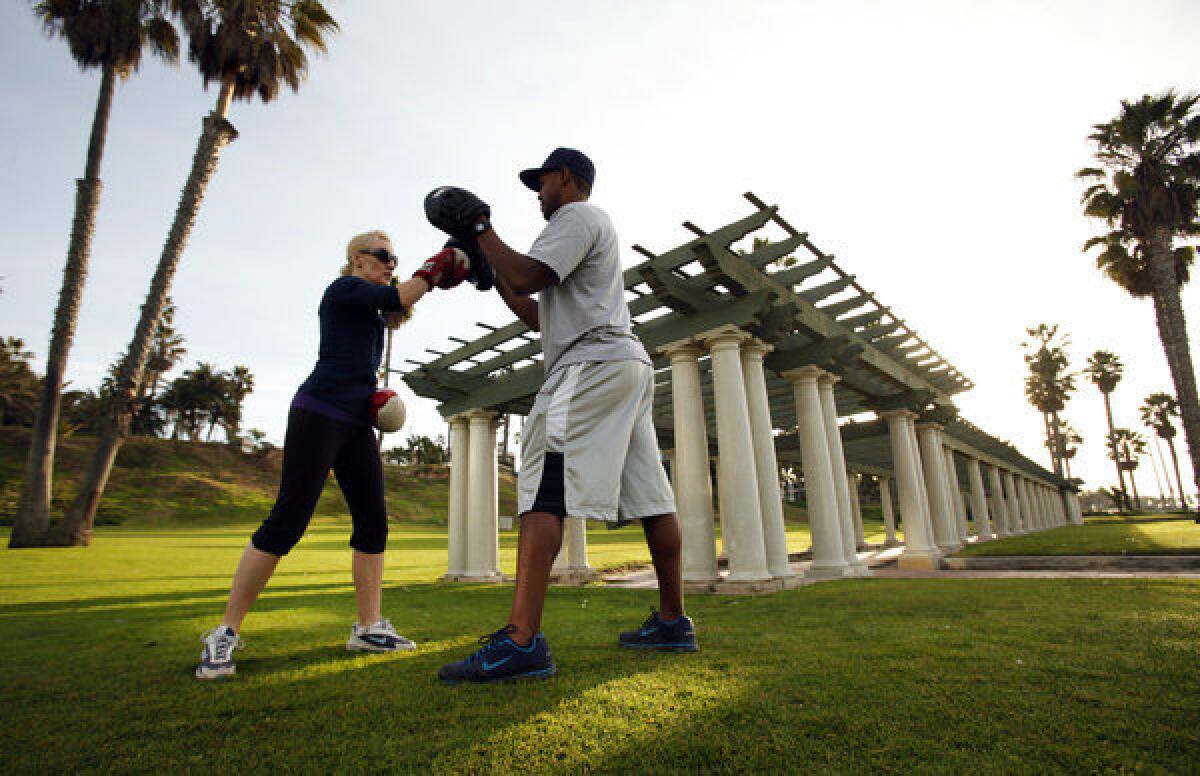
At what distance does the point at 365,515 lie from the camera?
314 centimetres

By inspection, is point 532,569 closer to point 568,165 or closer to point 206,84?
point 568,165

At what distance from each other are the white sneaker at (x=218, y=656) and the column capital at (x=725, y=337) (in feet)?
21.8

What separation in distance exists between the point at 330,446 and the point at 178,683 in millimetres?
1139

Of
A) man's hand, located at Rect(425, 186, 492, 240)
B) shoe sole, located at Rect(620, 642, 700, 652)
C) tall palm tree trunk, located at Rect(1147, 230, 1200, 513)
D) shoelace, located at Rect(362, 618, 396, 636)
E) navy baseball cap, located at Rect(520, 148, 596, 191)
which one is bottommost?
shoe sole, located at Rect(620, 642, 700, 652)

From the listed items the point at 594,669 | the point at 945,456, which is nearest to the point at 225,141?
the point at 594,669

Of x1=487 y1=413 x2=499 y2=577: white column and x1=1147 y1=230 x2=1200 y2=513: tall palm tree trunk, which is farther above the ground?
x1=1147 y1=230 x2=1200 y2=513: tall palm tree trunk

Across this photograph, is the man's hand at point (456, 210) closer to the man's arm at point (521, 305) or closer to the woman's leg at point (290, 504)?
the man's arm at point (521, 305)

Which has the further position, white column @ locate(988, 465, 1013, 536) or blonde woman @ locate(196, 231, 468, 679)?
white column @ locate(988, 465, 1013, 536)

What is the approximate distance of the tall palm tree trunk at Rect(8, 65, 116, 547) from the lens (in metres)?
14.5

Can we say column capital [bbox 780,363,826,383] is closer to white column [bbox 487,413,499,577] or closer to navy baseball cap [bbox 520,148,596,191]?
white column [bbox 487,413,499,577]

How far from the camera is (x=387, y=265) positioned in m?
3.35

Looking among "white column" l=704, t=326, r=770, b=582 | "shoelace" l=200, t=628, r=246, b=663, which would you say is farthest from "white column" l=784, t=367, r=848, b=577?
Result: "shoelace" l=200, t=628, r=246, b=663

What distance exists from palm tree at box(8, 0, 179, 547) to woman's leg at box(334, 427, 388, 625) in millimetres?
17623

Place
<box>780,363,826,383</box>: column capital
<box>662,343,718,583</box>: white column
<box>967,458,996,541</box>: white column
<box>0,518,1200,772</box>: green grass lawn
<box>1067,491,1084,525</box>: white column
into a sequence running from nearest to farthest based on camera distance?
<box>0,518,1200,772</box>: green grass lawn
<box>662,343,718,583</box>: white column
<box>780,363,826,383</box>: column capital
<box>967,458,996,541</box>: white column
<box>1067,491,1084,525</box>: white column
